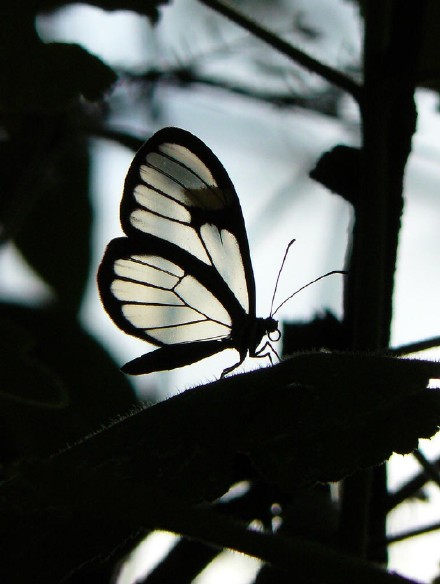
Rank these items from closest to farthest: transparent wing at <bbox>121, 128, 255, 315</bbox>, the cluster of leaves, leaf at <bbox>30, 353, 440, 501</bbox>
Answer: the cluster of leaves, leaf at <bbox>30, 353, 440, 501</bbox>, transparent wing at <bbox>121, 128, 255, 315</bbox>

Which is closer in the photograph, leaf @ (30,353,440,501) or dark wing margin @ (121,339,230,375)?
leaf @ (30,353,440,501)

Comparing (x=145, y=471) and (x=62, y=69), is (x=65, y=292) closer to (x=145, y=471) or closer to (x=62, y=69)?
(x=62, y=69)

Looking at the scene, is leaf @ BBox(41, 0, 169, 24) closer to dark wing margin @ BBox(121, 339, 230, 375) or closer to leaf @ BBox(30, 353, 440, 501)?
dark wing margin @ BBox(121, 339, 230, 375)

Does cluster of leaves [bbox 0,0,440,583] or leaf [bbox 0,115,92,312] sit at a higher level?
leaf [bbox 0,115,92,312]

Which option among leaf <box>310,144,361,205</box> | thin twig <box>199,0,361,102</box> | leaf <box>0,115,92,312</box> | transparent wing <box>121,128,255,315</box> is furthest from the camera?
leaf <box>0,115,92,312</box>

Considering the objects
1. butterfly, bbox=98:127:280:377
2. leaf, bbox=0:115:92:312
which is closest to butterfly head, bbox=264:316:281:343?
butterfly, bbox=98:127:280:377

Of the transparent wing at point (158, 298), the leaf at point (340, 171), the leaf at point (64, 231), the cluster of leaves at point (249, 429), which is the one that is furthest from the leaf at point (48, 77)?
the leaf at point (64, 231)

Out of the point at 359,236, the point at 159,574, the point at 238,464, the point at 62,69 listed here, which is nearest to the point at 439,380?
the point at 359,236
